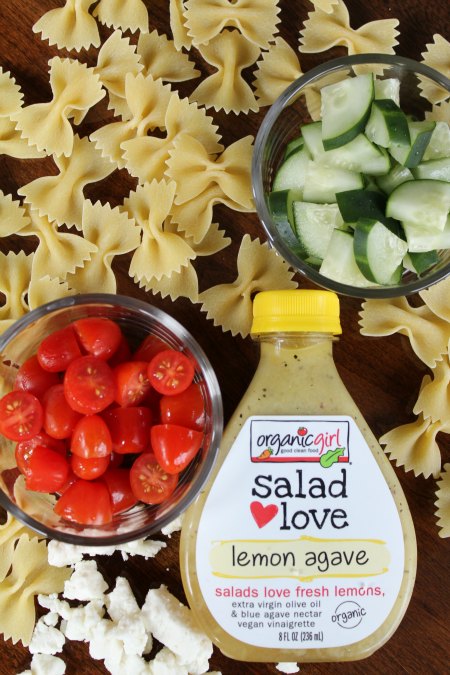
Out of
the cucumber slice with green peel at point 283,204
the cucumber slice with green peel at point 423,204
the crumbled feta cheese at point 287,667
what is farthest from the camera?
the crumbled feta cheese at point 287,667

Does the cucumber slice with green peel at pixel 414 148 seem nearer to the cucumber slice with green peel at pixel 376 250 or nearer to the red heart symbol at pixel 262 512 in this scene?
the cucumber slice with green peel at pixel 376 250

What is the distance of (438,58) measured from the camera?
4.49ft

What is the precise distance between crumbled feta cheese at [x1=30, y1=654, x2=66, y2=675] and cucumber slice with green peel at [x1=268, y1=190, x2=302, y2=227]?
948 mm

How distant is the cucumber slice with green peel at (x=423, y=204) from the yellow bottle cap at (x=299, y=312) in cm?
18

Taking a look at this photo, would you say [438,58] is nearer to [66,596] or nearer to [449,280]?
[449,280]

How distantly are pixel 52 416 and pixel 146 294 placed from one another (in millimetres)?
334

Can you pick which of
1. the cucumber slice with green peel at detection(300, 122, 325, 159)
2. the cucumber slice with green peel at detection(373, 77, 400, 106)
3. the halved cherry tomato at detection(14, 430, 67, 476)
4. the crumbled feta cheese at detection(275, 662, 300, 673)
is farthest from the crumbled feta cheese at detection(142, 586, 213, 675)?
the cucumber slice with green peel at detection(373, 77, 400, 106)

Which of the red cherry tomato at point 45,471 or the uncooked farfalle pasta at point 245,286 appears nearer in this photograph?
the red cherry tomato at point 45,471

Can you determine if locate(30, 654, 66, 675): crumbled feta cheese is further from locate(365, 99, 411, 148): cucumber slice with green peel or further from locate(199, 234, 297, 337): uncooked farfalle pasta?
locate(365, 99, 411, 148): cucumber slice with green peel

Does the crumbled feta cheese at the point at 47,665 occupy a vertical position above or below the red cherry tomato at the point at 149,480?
below

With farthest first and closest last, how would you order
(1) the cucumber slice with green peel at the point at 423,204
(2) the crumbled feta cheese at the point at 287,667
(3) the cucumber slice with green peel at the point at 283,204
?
(2) the crumbled feta cheese at the point at 287,667
(3) the cucumber slice with green peel at the point at 283,204
(1) the cucumber slice with green peel at the point at 423,204

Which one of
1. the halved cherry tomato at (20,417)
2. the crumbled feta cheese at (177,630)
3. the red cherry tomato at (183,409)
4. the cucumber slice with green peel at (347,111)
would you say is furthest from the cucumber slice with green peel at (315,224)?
the crumbled feta cheese at (177,630)

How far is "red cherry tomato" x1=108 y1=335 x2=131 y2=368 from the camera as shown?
127 centimetres

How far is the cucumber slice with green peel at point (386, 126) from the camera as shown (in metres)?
1.15
